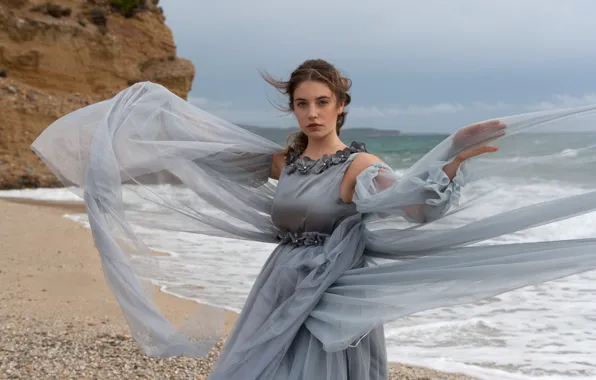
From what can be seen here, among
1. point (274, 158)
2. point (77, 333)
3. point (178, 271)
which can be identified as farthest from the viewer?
point (178, 271)

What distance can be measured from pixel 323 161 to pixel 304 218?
0.73ft

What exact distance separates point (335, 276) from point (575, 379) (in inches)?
113

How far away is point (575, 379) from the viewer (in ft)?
14.8

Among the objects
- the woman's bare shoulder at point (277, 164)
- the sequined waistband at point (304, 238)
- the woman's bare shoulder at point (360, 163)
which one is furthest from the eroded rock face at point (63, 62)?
the woman's bare shoulder at point (360, 163)

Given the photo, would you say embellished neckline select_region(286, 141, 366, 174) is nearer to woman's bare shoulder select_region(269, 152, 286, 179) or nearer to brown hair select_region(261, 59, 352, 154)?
brown hair select_region(261, 59, 352, 154)

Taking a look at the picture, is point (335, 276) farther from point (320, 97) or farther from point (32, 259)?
point (32, 259)

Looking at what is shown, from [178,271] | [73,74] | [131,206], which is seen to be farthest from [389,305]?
[73,74]

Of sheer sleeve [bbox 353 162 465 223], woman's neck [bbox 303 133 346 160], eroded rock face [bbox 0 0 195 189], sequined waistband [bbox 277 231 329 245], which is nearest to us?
sheer sleeve [bbox 353 162 465 223]

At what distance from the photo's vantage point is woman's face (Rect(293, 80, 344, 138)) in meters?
2.54

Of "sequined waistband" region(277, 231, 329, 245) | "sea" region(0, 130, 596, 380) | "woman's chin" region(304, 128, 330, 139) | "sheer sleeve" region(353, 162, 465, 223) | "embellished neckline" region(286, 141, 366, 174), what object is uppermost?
"woman's chin" region(304, 128, 330, 139)

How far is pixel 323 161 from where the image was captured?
2.53 meters

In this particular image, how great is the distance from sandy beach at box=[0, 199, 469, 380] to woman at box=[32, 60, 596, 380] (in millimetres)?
1533

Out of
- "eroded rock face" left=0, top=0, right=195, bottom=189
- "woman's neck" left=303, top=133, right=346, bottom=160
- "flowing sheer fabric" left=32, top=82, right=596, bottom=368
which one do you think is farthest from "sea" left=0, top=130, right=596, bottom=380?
"eroded rock face" left=0, top=0, right=195, bottom=189

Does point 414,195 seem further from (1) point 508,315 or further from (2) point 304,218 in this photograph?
(1) point 508,315
